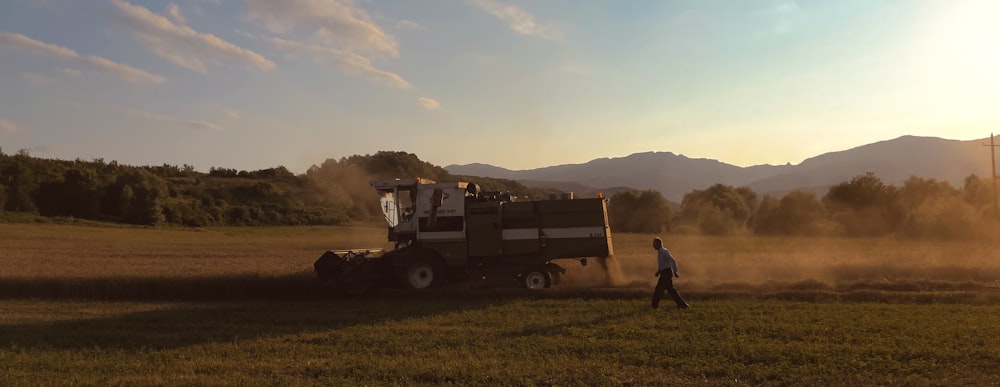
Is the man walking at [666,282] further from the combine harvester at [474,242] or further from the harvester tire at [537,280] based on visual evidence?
the harvester tire at [537,280]

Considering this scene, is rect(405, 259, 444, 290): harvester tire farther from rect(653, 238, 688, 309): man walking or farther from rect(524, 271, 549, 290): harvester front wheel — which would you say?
rect(653, 238, 688, 309): man walking

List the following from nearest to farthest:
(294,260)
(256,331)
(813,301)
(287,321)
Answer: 1. (256,331)
2. (287,321)
3. (813,301)
4. (294,260)

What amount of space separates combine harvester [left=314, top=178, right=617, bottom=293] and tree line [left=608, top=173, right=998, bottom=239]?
4149 centimetres

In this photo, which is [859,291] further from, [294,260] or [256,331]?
[294,260]

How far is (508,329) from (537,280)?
238 inches

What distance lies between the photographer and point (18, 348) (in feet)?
35.5

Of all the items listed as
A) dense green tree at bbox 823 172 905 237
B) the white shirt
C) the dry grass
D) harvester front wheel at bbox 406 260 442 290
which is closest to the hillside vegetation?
dense green tree at bbox 823 172 905 237

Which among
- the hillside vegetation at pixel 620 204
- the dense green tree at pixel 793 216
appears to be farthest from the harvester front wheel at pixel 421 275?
the dense green tree at pixel 793 216

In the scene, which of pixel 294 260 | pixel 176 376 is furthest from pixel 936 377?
pixel 294 260

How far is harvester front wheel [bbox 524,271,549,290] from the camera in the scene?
1800 cm

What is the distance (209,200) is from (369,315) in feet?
214

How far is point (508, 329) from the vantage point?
12.1m

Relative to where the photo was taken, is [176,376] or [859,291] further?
[859,291]

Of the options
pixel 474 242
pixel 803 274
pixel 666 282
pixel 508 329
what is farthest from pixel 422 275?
pixel 803 274
